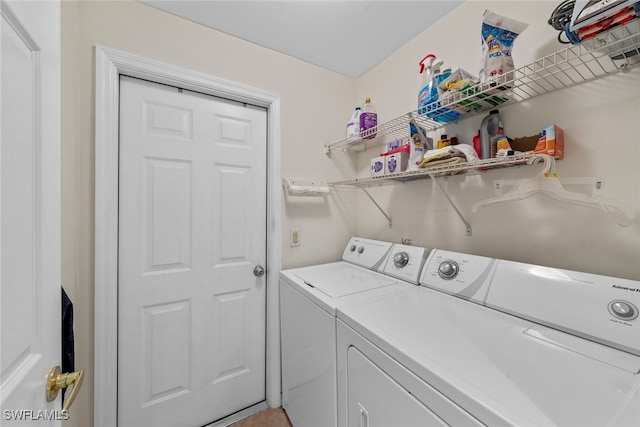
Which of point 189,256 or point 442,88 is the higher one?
point 442,88

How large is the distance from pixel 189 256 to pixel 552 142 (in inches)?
76.5

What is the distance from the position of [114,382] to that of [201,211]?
103cm


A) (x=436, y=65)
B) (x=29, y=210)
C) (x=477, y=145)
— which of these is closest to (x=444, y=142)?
(x=477, y=145)

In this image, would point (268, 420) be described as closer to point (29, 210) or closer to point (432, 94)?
point (29, 210)

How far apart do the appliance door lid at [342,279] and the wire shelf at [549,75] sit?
962 millimetres

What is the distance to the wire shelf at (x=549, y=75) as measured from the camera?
31.5 inches

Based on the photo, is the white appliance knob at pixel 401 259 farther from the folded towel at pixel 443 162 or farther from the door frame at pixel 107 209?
the door frame at pixel 107 209

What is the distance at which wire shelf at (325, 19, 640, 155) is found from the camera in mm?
800

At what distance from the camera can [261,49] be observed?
5.78ft

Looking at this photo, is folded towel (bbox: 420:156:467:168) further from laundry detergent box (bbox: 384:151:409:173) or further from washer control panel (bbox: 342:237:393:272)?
washer control panel (bbox: 342:237:393:272)

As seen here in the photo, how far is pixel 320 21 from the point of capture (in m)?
1.54

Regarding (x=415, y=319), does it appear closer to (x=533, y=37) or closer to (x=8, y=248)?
(x=8, y=248)

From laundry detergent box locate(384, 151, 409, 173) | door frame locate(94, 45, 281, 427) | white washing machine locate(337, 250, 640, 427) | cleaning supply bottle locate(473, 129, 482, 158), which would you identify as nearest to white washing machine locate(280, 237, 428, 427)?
white washing machine locate(337, 250, 640, 427)

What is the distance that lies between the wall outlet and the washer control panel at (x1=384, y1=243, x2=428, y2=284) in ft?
2.24
